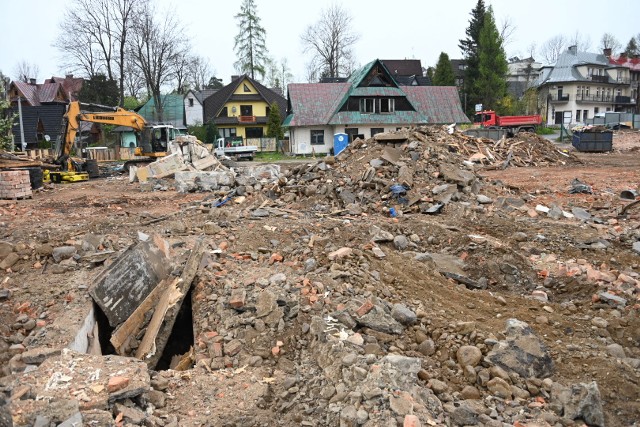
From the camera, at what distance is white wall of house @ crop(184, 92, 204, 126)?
47188mm

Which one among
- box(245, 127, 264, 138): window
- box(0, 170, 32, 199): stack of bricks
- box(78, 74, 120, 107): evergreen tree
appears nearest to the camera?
box(0, 170, 32, 199): stack of bricks

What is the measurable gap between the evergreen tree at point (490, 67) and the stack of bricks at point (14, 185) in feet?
130

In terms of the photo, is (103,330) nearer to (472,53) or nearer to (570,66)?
(472,53)

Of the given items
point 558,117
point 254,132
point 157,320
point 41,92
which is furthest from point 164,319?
point 558,117

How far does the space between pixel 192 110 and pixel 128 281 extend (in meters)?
43.1

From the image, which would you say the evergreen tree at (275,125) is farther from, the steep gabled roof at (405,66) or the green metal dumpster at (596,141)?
the steep gabled roof at (405,66)

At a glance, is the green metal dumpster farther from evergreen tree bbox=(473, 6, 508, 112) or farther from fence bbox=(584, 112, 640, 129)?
evergreen tree bbox=(473, 6, 508, 112)

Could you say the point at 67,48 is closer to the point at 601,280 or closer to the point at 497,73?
the point at 497,73

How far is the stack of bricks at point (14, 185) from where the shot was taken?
15.3m

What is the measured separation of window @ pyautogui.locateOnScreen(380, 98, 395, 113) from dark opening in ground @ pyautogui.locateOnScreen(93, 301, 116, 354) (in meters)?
31.3

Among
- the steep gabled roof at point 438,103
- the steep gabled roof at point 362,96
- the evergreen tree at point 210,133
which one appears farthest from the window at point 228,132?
the steep gabled roof at point 438,103

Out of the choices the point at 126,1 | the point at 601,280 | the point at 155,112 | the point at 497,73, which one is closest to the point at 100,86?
the point at 155,112

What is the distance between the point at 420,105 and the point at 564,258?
1211 inches

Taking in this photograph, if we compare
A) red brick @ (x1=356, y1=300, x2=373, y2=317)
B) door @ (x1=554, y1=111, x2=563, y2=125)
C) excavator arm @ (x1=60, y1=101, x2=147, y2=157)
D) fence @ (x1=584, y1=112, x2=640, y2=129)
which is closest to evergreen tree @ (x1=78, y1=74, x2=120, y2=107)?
excavator arm @ (x1=60, y1=101, x2=147, y2=157)
